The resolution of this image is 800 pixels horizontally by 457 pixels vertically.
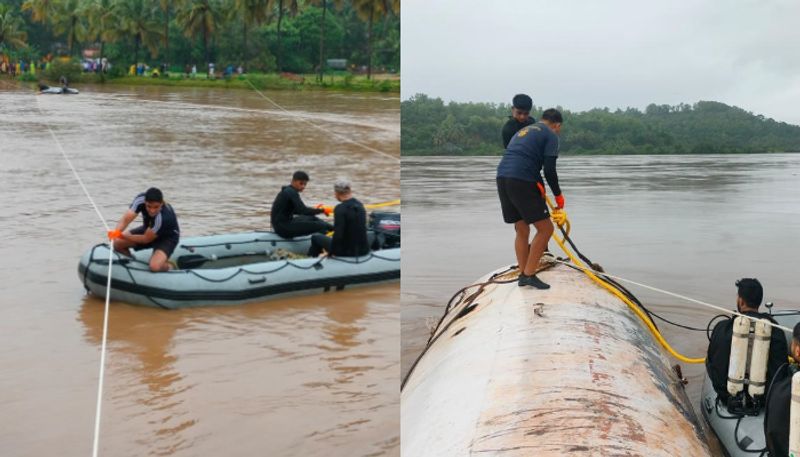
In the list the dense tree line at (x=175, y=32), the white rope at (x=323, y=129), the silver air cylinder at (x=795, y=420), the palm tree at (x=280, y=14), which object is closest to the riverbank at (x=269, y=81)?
the dense tree line at (x=175, y=32)

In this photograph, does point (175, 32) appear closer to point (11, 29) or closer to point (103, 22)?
point (103, 22)

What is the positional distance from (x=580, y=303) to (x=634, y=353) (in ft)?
2.19

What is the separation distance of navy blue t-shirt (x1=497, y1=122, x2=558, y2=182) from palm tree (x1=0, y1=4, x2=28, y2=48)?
3024cm

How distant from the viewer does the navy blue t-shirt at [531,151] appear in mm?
5090

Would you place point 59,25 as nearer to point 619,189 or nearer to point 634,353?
point 619,189

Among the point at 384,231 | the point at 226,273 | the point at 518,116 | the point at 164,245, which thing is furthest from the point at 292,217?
the point at 518,116

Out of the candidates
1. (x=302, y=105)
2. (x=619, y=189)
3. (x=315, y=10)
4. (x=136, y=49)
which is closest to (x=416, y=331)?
(x=619, y=189)

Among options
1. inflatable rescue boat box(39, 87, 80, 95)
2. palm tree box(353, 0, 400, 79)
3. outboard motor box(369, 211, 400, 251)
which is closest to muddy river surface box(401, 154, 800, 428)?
outboard motor box(369, 211, 400, 251)

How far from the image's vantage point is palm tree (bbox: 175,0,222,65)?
3344cm

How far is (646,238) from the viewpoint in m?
13.0

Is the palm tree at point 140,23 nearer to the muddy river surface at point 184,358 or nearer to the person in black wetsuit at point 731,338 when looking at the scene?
the muddy river surface at point 184,358

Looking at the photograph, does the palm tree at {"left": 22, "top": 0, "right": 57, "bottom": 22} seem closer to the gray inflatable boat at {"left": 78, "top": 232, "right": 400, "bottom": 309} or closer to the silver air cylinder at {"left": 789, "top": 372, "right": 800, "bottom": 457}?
the gray inflatable boat at {"left": 78, "top": 232, "right": 400, "bottom": 309}

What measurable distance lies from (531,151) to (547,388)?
1.90m

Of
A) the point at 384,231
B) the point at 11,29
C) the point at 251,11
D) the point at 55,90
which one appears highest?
the point at 251,11
